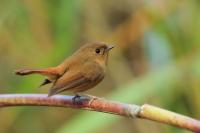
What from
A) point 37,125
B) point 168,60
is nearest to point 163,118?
point 168,60

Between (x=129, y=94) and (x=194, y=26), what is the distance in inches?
15.6

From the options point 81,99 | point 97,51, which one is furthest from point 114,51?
point 81,99

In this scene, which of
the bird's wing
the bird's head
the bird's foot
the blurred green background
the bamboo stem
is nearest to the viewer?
the bamboo stem

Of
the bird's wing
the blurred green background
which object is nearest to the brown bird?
the bird's wing

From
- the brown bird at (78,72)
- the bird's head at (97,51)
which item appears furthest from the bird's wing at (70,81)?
the bird's head at (97,51)

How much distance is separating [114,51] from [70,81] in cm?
126

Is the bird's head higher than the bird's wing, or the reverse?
the bird's head

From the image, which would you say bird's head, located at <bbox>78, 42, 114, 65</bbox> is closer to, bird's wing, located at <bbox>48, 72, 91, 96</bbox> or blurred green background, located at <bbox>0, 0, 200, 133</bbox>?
bird's wing, located at <bbox>48, 72, 91, 96</bbox>

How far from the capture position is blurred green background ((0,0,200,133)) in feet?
6.82

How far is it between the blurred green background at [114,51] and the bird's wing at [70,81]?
1.23 ft

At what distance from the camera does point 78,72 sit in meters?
1.62

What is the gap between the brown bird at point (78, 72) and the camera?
154 cm

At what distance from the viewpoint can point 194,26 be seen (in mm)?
2205

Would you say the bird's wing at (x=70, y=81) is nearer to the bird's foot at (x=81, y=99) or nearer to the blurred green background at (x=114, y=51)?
the bird's foot at (x=81, y=99)
